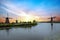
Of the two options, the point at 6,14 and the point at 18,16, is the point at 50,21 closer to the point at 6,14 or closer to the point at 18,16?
the point at 18,16

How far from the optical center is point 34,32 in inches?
105

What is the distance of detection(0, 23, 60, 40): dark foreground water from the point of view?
102 inches

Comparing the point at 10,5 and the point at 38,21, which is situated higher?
the point at 10,5

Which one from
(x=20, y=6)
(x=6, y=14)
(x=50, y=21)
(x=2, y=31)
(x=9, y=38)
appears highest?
(x=20, y=6)

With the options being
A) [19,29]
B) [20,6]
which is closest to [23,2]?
[20,6]

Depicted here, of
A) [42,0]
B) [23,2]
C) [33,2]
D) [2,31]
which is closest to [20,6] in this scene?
[23,2]

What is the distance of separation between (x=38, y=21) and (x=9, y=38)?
2.66 ft

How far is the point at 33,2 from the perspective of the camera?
105 inches

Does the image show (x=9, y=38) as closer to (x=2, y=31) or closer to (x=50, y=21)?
(x=2, y=31)

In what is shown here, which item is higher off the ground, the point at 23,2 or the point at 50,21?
the point at 23,2

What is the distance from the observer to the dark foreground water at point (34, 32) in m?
2.59

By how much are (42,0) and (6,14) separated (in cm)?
94

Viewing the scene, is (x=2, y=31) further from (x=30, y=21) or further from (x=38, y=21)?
(x=38, y=21)

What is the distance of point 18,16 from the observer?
2.68 metres
